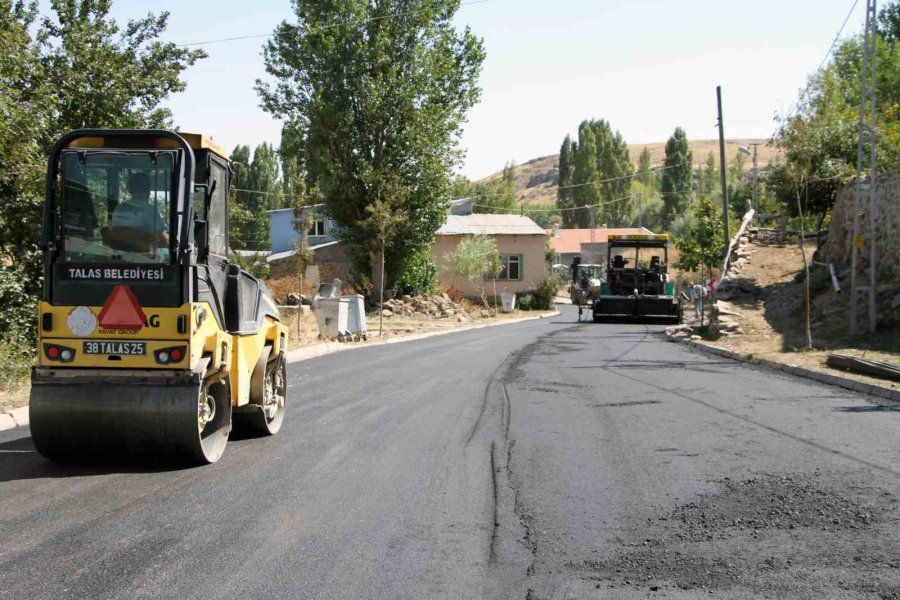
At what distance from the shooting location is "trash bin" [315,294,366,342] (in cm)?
2589

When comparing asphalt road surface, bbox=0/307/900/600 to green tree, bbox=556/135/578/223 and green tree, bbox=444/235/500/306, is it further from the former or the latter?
green tree, bbox=556/135/578/223

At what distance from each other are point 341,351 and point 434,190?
20053 millimetres

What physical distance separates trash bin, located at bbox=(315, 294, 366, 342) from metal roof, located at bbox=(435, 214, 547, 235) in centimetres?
2866

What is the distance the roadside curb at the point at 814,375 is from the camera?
13.1 m

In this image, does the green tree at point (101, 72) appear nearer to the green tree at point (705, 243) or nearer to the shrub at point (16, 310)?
the shrub at point (16, 310)

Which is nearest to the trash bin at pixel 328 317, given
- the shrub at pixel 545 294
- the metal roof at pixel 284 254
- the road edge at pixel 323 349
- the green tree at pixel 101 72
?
the road edge at pixel 323 349

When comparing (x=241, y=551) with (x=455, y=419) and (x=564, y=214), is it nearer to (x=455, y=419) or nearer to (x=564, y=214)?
(x=455, y=419)

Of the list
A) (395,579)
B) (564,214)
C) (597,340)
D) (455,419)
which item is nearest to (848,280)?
(597,340)

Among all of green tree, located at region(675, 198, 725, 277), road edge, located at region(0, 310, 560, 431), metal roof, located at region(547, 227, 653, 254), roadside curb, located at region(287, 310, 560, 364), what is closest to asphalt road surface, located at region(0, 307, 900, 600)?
road edge, located at region(0, 310, 560, 431)

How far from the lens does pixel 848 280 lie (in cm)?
2406

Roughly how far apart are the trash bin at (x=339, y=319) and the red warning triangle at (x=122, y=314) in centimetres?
1833

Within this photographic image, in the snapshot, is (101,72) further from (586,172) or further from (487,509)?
(586,172)

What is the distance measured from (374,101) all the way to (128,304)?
3319 cm

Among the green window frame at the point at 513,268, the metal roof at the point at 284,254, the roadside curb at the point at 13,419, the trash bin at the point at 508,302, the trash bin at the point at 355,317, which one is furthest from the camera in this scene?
the green window frame at the point at 513,268
